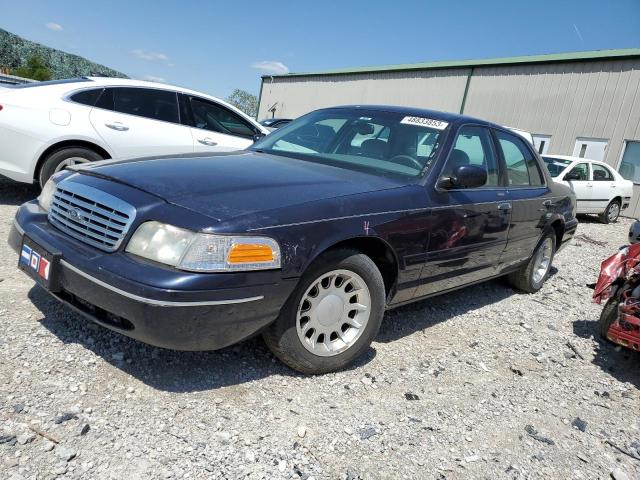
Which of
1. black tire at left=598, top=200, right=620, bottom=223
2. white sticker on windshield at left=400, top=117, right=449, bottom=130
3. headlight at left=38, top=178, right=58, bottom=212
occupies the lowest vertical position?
headlight at left=38, top=178, right=58, bottom=212

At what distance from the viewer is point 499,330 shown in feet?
13.6

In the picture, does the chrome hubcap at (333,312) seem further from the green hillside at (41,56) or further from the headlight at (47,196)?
the green hillside at (41,56)

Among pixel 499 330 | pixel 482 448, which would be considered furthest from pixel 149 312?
pixel 499 330

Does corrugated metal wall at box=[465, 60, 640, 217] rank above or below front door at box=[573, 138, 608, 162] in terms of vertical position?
above

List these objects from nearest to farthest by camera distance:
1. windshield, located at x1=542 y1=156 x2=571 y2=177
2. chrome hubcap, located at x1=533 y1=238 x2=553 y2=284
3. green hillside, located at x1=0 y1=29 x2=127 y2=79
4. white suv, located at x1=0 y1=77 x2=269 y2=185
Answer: chrome hubcap, located at x1=533 y1=238 x2=553 y2=284, white suv, located at x1=0 y1=77 x2=269 y2=185, windshield, located at x1=542 y1=156 x2=571 y2=177, green hillside, located at x1=0 y1=29 x2=127 y2=79

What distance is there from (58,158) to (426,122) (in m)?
3.91

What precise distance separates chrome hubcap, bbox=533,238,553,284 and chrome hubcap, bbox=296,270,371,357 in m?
2.83

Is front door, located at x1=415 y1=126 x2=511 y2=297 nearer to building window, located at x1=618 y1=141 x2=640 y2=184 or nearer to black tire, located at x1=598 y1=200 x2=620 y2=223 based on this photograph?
black tire, located at x1=598 y1=200 x2=620 y2=223

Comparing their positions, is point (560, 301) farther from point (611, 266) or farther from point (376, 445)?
point (376, 445)

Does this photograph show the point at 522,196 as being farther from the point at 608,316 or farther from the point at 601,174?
the point at 601,174

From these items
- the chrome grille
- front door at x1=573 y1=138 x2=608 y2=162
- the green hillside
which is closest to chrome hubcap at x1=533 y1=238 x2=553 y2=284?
the chrome grille

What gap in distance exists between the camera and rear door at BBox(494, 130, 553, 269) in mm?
4195

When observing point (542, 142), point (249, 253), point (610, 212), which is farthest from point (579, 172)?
point (249, 253)

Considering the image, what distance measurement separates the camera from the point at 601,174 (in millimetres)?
11945
